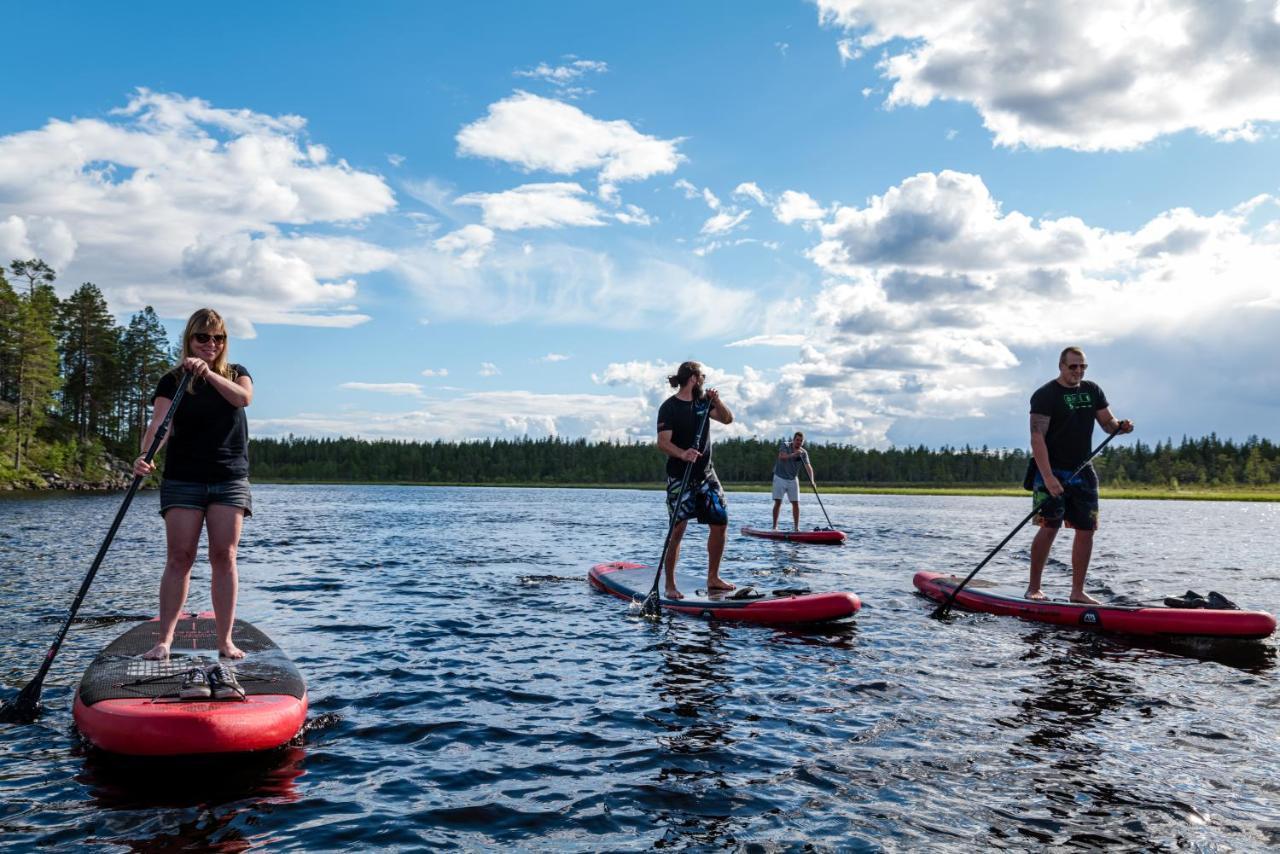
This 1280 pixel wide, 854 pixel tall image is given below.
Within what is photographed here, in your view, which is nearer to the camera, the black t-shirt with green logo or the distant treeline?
the black t-shirt with green logo

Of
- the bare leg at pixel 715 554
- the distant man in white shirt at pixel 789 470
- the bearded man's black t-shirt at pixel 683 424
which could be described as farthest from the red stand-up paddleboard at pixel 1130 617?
the distant man in white shirt at pixel 789 470

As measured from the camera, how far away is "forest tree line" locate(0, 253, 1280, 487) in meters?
71.4

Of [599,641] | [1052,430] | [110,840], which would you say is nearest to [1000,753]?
[599,641]

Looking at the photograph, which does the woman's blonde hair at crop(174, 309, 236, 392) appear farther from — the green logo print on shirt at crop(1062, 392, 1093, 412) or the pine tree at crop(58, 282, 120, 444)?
the pine tree at crop(58, 282, 120, 444)

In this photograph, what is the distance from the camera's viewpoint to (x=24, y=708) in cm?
689

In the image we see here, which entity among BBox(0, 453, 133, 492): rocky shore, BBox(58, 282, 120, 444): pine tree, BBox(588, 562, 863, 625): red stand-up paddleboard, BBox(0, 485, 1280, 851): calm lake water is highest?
BBox(58, 282, 120, 444): pine tree

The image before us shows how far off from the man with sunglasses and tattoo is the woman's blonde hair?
34.3 ft

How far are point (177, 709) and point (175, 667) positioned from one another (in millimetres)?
1278

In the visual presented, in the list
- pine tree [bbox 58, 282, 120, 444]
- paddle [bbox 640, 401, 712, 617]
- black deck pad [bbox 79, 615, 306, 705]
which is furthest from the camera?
pine tree [bbox 58, 282, 120, 444]

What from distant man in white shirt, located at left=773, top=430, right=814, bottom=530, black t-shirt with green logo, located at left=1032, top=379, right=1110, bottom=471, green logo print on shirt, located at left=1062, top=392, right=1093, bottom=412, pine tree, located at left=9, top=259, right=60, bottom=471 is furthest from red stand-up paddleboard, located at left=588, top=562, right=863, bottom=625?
pine tree, located at left=9, top=259, right=60, bottom=471

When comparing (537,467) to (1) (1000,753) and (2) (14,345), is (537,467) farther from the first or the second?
(1) (1000,753)

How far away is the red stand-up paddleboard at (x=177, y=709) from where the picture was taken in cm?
570

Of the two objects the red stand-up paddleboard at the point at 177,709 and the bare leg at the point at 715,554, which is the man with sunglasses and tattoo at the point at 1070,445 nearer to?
the bare leg at the point at 715,554

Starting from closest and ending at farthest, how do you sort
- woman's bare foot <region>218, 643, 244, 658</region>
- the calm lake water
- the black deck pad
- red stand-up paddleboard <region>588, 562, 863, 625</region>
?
the calm lake water → the black deck pad → woman's bare foot <region>218, 643, 244, 658</region> → red stand-up paddleboard <region>588, 562, 863, 625</region>
